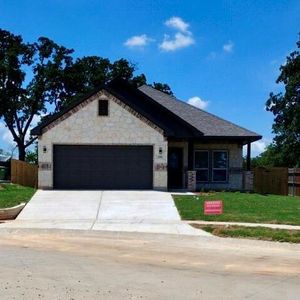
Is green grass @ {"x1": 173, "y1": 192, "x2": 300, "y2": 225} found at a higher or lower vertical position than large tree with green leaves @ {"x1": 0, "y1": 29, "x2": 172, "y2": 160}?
lower

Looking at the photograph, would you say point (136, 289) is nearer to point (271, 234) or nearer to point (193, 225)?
point (271, 234)

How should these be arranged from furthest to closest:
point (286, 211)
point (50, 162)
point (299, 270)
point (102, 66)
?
1. point (102, 66)
2. point (50, 162)
3. point (286, 211)
4. point (299, 270)

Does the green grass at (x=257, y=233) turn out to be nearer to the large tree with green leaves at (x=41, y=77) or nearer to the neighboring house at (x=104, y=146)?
the neighboring house at (x=104, y=146)

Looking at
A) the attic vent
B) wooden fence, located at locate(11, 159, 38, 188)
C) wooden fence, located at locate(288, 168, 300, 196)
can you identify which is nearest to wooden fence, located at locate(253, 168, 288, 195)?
wooden fence, located at locate(288, 168, 300, 196)

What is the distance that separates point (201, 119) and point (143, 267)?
22767mm

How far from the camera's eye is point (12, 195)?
79.0 ft

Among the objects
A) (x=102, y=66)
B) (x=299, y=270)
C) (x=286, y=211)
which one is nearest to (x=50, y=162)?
(x=286, y=211)

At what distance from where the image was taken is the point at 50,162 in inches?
1112

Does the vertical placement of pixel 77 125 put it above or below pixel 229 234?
above

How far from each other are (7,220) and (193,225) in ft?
20.5

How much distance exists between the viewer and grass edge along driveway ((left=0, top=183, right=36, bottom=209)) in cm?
2118

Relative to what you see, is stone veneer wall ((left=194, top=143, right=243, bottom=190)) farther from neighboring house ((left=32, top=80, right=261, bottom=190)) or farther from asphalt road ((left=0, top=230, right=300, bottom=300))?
asphalt road ((left=0, top=230, right=300, bottom=300))

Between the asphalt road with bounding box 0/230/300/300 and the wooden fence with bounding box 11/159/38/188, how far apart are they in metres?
14.5

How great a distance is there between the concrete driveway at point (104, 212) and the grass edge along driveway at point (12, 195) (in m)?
0.40
